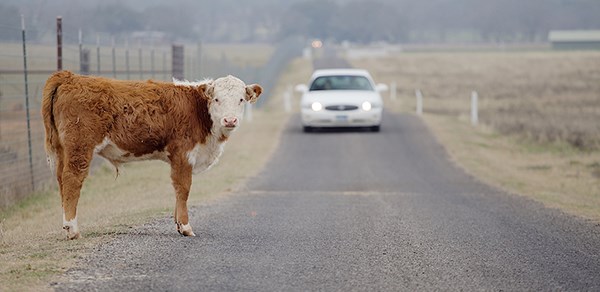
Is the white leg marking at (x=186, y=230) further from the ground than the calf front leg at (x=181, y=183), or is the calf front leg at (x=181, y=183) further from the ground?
the calf front leg at (x=181, y=183)

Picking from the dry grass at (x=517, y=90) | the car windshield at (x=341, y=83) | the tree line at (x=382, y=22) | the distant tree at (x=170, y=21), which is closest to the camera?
the car windshield at (x=341, y=83)

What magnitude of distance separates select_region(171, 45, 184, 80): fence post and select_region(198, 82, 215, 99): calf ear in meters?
16.4

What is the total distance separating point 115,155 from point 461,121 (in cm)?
2239

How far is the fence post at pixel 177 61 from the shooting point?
2694cm

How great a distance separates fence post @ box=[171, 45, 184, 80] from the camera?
26938 mm

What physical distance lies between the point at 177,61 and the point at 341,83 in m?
4.55

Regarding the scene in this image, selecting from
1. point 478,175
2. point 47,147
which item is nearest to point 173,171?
point 47,147

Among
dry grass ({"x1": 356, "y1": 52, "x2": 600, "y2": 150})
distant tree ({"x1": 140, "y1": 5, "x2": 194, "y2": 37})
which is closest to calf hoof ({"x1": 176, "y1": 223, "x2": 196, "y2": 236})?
dry grass ({"x1": 356, "y1": 52, "x2": 600, "y2": 150})

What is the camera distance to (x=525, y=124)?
32.6m

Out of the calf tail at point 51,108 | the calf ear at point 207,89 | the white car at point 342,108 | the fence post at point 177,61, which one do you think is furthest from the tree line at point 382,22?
the calf tail at point 51,108

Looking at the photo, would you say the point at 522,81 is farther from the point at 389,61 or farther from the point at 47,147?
the point at 47,147

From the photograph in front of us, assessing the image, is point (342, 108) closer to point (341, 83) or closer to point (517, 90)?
point (341, 83)

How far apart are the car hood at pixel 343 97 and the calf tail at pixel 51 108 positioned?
16340 mm

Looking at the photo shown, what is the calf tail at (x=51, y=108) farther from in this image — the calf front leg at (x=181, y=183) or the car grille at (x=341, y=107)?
the car grille at (x=341, y=107)
